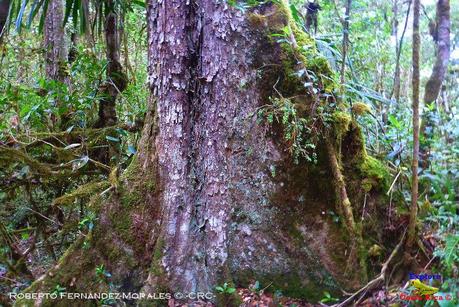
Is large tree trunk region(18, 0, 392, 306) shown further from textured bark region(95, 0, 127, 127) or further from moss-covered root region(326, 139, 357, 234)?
textured bark region(95, 0, 127, 127)

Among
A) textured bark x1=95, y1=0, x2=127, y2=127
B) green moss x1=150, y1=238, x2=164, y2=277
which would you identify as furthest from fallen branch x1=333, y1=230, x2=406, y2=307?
textured bark x1=95, y1=0, x2=127, y2=127

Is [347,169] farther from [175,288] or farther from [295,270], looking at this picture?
[175,288]

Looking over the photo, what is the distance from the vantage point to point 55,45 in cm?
521

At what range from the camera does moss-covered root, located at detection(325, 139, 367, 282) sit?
9.16 feet

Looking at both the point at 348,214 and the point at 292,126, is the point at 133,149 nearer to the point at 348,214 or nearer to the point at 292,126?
the point at 292,126

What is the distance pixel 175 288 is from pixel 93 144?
1971 millimetres

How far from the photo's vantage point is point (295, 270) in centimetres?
291

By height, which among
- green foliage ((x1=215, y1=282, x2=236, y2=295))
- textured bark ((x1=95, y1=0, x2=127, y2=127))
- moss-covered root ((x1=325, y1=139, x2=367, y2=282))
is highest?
textured bark ((x1=95, y1=0, x2=127, y2=127))

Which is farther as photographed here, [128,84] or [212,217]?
[128,84]

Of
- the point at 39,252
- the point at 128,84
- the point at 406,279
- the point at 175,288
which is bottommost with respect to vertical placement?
the point at 39,252

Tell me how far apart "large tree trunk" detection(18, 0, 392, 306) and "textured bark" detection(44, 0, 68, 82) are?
2.62m

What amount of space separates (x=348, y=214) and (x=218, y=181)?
102cm

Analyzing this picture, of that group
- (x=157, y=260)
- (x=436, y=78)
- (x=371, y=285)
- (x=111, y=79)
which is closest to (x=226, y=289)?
(x=157, y=260)

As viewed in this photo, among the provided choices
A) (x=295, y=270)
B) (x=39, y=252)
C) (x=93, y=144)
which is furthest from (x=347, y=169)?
(x=39, y=252)
